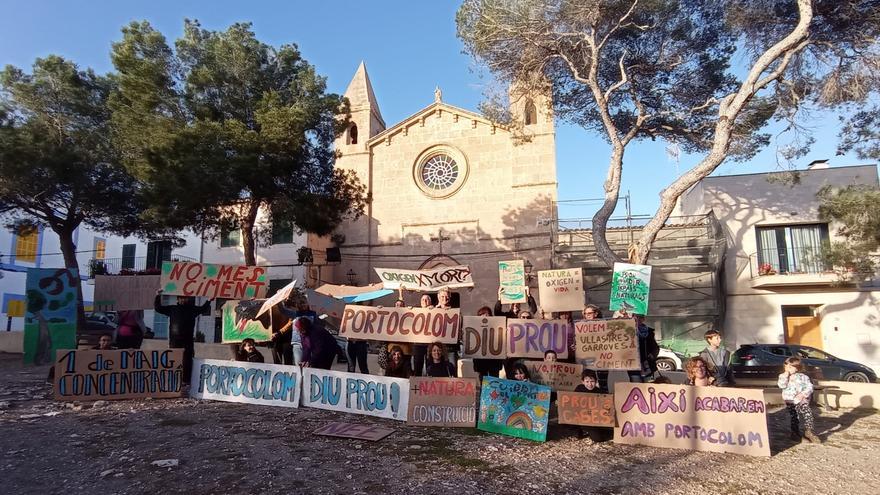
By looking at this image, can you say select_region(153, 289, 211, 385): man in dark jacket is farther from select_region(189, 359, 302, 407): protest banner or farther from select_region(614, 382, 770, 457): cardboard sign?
select_region(614, 382, 770, 457): cardboard sign

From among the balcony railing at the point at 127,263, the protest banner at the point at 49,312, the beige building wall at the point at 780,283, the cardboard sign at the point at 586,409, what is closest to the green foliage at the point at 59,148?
the protest banner at the point at 49,312

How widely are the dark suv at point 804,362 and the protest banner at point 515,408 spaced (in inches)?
454

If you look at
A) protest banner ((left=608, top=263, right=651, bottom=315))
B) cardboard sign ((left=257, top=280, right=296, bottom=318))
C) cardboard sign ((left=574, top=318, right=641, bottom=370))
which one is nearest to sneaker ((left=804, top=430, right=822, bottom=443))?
cardboard sign ((left=574, top=318, right=641, bottom=370))

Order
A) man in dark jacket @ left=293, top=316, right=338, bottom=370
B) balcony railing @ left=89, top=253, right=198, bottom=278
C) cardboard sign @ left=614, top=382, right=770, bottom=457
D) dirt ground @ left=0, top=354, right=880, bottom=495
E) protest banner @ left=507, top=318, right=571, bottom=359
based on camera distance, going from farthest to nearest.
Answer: balcony railing @ left=89, top=253, right=198, bottom=278 → man in dark jacket @ left=293, top=316, right=338, bottom=370 → protest banner @ left=507, top=318, right=571, bottom=359 → cardboard sign @ left=614, top=382, right=770, bottom=457 → dirt ground @ left=0, top=354, right=880, bottom=495

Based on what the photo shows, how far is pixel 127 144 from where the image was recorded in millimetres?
17828

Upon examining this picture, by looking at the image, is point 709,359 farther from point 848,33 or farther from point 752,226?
point 752,226

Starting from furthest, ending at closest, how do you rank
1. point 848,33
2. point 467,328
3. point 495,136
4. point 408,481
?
point 495,136 → point 848,33 → point 467,328 → point 408,481

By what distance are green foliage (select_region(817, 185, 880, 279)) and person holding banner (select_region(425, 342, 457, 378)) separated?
1383cm

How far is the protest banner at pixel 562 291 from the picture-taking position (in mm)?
10359

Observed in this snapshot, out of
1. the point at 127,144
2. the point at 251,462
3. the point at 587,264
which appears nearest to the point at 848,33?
the point at 587,264

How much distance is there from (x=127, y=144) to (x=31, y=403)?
36.5ft

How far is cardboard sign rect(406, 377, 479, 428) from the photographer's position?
25.6ft

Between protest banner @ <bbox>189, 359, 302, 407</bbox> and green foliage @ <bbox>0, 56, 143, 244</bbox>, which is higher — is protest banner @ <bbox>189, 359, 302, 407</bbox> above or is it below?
below

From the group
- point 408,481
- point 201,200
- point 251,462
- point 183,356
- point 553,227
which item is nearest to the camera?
point 408,481
